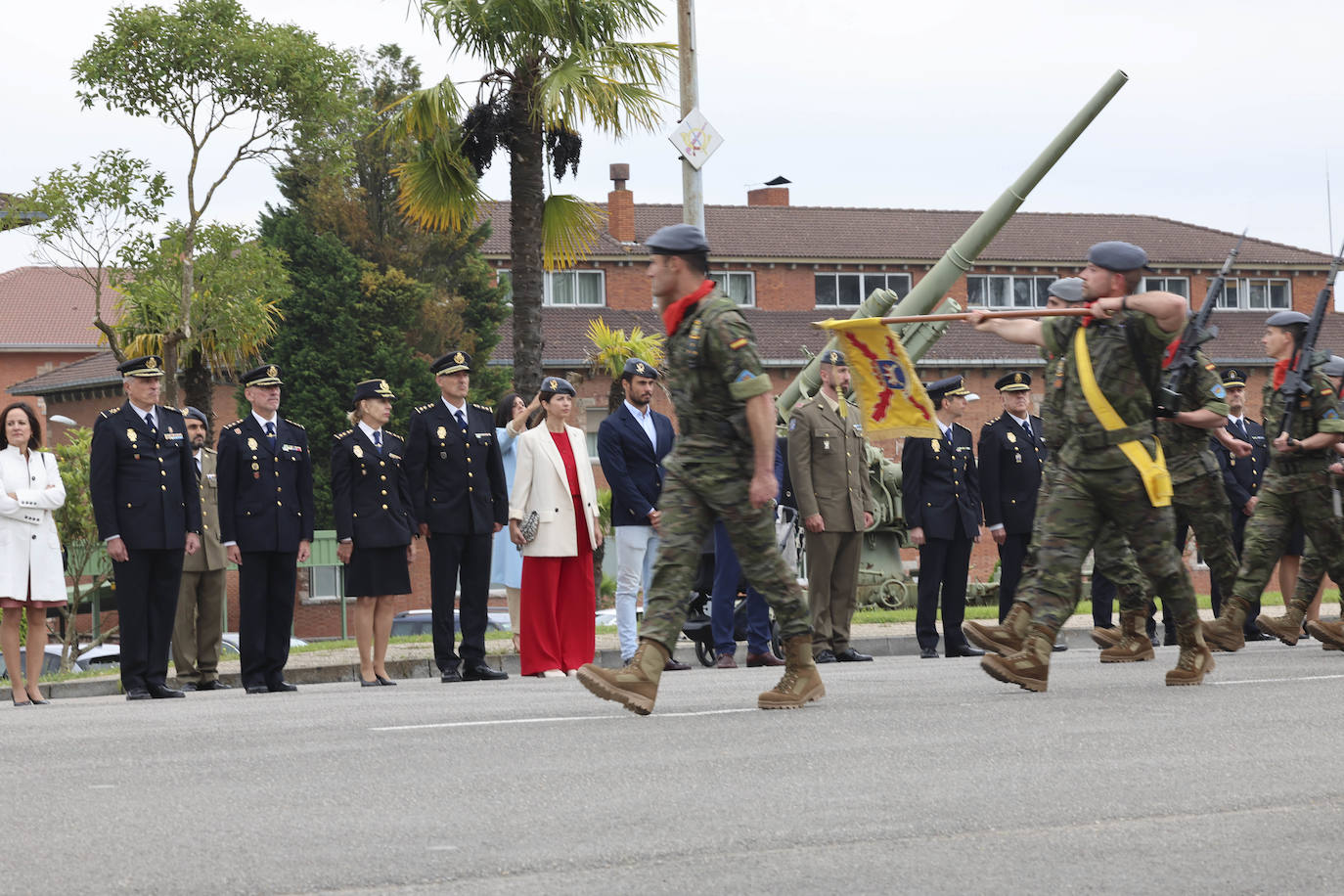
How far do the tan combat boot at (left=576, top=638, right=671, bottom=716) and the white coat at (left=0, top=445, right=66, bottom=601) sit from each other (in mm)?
5606

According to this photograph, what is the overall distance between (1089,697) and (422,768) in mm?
3585

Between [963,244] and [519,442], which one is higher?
[963,244]

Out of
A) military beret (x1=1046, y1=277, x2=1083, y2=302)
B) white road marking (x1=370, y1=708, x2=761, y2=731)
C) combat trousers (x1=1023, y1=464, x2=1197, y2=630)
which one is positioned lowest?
white road marking (x1=370, y1=708, x2=761, y2=731)

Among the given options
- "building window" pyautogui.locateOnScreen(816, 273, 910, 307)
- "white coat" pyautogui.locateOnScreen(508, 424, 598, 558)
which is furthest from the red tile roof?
"white coat" pyautogui.locateOnScreen(508, 424, 598, 558)

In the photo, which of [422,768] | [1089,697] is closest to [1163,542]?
[1089,697]

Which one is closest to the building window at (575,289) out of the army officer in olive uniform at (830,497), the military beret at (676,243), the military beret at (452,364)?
the army officer in olive uniform at (830,497)

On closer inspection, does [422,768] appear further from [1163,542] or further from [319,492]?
[319,492]

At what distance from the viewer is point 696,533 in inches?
313

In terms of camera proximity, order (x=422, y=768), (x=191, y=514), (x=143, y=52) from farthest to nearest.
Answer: (x=143, y=52) → (x=191, y=514) → (x=422, y=768)

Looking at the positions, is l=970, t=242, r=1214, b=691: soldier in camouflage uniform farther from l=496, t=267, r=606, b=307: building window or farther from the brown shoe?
l=496, t=267, r=606, b=307: building window

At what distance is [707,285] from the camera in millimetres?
8055

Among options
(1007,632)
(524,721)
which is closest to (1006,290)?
(1007,632)

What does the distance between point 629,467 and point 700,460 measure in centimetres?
530

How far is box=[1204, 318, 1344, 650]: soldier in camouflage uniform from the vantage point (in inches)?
471
